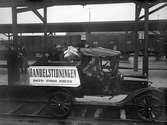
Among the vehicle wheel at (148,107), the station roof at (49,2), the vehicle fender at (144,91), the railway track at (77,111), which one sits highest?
the station roof at (49,2)

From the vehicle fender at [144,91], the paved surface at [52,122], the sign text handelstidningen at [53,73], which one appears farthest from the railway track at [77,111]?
the sign text handelstidningen at [53,73]

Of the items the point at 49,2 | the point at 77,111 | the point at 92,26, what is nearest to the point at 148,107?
the point at 77,111

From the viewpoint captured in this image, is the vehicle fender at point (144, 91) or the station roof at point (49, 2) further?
the station roof at point (49, 2)

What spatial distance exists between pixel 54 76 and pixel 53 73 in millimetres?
64

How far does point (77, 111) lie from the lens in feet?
17.8

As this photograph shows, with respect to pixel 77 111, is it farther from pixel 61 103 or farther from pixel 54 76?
pixel 54 76

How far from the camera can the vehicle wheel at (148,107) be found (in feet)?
15.9

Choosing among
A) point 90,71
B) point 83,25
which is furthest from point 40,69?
point 83,25

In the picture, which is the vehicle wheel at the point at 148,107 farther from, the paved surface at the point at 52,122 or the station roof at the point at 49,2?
the station roof at the point at 49,2

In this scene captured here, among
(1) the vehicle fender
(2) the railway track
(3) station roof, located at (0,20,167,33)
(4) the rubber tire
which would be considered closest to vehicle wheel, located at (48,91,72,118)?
(2) the railway track

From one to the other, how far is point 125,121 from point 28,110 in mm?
2185

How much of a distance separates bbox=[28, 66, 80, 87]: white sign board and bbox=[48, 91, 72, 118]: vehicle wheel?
9.1 inches

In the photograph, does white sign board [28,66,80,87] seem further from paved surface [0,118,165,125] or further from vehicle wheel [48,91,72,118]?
paved surface [0,118,165,125]

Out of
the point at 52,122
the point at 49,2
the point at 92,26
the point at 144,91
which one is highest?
the point at 49,2
